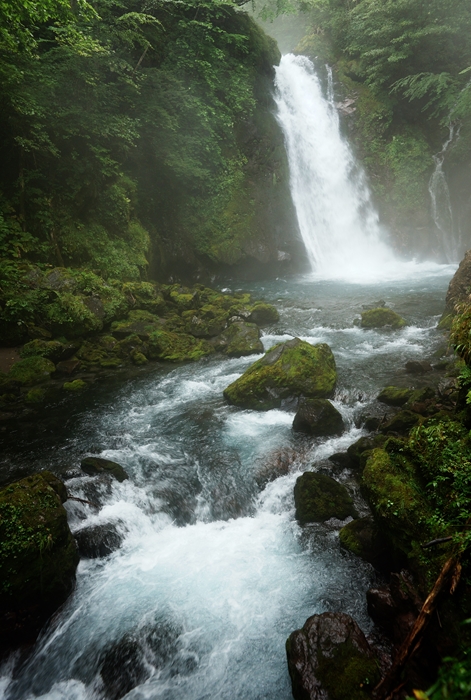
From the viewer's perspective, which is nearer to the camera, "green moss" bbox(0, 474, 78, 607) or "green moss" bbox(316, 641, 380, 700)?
"green moss" bbox(316, 641, 380, 700)

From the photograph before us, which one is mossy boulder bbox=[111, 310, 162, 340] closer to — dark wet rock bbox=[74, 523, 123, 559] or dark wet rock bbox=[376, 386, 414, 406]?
dark wet rock bbox=[74, 523, 123, 559]

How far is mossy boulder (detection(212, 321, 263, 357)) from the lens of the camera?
12125mm

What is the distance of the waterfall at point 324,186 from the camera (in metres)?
22.9

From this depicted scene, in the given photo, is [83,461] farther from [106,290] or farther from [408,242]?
[408,242]

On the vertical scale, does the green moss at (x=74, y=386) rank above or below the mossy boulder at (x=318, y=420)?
above

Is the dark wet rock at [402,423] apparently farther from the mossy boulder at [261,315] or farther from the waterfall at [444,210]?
the waterfall at [444,210]

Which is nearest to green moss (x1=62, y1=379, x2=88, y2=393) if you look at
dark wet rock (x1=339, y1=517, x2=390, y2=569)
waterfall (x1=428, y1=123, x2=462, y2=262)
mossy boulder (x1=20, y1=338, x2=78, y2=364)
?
mossy boulder (x1=20, y1=338, x2=78, y2=364)

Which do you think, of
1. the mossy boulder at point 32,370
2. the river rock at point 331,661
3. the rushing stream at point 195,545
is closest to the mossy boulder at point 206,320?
the rushing stream at point 195,545

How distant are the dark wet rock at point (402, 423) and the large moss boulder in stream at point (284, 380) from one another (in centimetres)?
212

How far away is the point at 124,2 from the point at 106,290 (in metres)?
13.0

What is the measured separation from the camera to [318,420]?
25.5 ft

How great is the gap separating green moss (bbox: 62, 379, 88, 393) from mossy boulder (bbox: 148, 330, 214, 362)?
2453 millimetres

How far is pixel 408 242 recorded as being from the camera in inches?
947

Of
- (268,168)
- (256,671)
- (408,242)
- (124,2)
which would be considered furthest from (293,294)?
(256,671)
